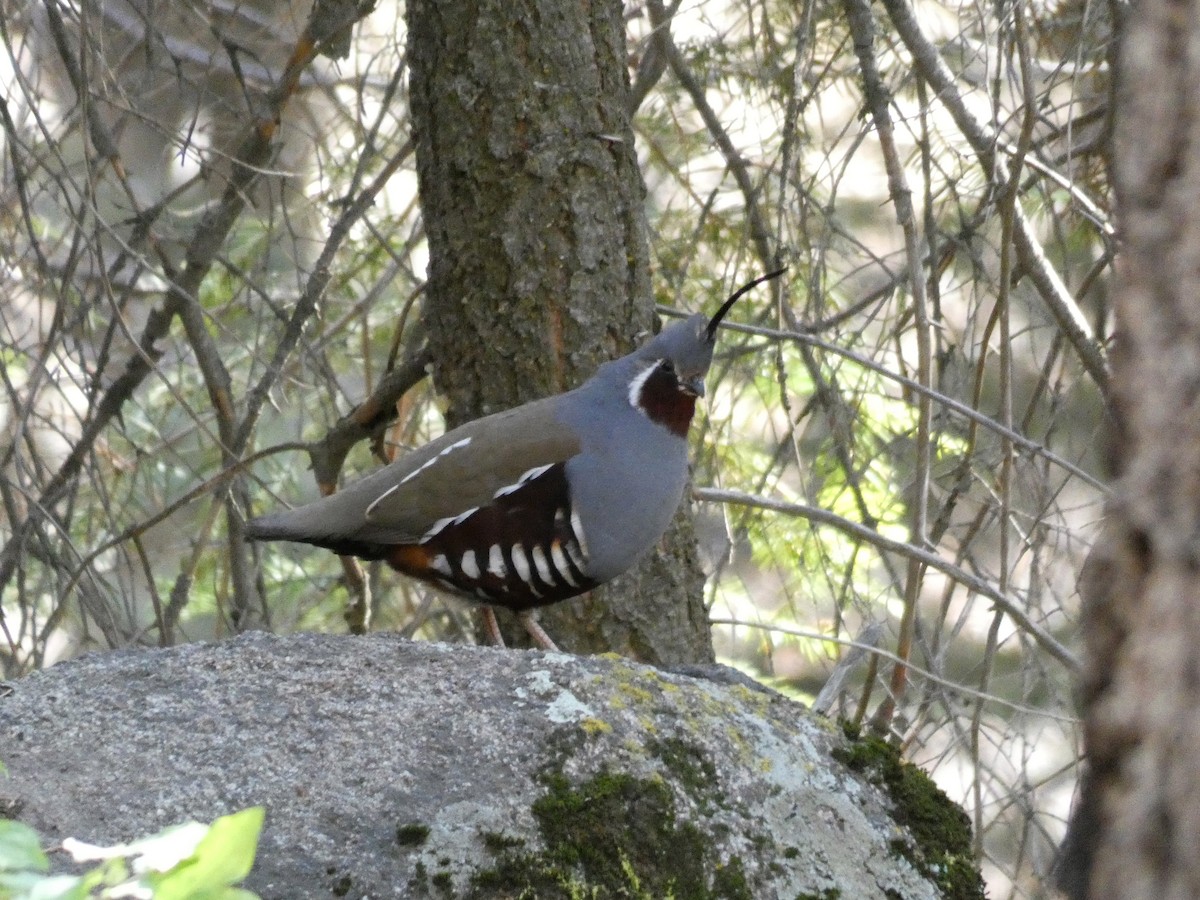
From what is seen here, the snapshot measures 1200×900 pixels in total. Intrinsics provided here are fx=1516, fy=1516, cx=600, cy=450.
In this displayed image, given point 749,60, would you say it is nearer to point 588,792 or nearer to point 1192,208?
point 588,792

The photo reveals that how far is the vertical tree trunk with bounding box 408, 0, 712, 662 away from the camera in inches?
177

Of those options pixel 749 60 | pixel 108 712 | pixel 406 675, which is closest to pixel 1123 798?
pixel 406 675

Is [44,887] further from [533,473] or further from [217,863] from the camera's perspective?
[533,473]

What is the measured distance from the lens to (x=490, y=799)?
8.62 feet

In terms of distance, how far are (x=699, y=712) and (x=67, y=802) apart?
117cm

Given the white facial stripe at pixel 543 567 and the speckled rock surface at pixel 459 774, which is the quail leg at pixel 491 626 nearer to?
the white facial stripe at pixel 543 567

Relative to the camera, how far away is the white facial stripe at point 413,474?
4.30 metres

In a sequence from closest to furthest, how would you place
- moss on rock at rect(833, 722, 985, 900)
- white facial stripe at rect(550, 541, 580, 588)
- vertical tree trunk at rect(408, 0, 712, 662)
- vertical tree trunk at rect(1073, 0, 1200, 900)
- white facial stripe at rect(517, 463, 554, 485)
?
vertical tree trunk at rect(1073, 0, 1200, 900) < moss on rock at rect(833, 722, 985, 900) < white facial stripe at rect(550, 541, 580, 588) < white facial stripe at rect(517, 463, 554, 485) < vertical tree trunk at rect(408, 0, 712, 662)

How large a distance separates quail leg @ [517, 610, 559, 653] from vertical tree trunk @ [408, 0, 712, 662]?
0.11 metres

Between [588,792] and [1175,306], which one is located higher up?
[1175,306]

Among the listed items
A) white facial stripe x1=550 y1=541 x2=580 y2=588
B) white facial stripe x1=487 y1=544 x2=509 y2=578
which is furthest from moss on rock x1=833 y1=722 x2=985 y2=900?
white facial stripe x1=487 y1=544 x2=509 y2=578

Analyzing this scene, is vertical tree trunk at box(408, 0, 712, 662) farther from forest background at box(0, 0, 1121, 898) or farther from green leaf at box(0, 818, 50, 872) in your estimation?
green leaf at box(0, 818, 50, 872)

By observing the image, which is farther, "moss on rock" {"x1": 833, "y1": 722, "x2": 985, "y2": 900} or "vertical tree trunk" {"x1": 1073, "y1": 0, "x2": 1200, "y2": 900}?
"moss on rock" {"x1": 833, "y1": 722, "x2": 985, "y2": 900}

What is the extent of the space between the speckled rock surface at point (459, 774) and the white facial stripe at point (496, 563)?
1.01 metres
